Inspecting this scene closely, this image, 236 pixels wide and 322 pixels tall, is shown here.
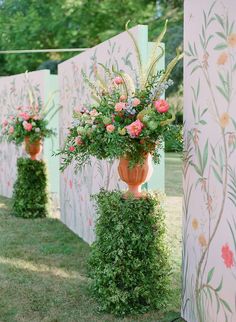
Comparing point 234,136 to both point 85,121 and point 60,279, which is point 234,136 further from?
point 60,279

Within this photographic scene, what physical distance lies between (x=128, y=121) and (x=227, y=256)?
1045 millimetres

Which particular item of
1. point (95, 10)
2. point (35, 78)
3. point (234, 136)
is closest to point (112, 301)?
point (234, 136)

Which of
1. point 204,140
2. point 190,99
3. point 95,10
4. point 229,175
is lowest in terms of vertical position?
point 229,175

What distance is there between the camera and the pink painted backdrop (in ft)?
14.3

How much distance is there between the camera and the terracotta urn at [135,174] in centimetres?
358

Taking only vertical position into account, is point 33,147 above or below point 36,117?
below

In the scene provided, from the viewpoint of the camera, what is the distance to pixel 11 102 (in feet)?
28.4

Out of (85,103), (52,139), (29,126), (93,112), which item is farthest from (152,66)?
(52,139)

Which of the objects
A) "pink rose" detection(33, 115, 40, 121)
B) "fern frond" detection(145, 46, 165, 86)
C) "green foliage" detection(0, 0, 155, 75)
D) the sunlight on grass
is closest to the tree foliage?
"green foliage" detection(0, 0, 155, 75)

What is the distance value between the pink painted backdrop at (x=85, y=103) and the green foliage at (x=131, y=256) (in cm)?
94

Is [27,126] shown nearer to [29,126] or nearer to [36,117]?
[29,126]

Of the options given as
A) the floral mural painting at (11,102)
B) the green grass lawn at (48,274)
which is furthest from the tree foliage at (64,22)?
the green grass lawn at (48,274)

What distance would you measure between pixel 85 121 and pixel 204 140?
2.67 ft

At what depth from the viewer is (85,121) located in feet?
11.4
